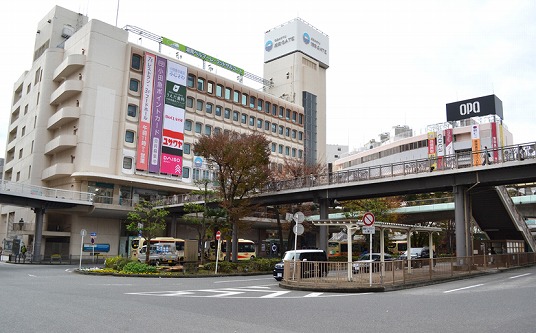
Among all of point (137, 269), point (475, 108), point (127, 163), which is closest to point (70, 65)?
point (127, 163)

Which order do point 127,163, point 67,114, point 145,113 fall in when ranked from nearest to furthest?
point 67,114 → point 127,163 → point 145,113

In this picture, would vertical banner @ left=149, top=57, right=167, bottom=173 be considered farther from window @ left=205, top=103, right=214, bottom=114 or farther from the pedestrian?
the pedestrian

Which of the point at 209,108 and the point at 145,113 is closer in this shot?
the point at 145,113

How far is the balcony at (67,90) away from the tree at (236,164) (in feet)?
74.3

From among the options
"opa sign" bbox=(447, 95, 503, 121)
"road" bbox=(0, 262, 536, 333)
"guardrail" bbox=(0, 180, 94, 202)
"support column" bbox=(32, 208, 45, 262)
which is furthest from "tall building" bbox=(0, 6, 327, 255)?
"opa sign" bbox=(447, 95, 503, 121)

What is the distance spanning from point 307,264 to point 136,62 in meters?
42.7

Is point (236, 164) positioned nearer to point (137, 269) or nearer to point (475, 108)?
point (137, 269)

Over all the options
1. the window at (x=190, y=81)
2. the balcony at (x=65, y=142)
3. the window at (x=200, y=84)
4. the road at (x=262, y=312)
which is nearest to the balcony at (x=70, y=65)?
the balcony at (x=65, y=142)

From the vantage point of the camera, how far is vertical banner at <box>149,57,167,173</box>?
52.4 m

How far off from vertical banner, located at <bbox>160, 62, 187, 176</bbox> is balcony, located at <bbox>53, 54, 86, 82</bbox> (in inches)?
410

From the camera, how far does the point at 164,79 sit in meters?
54.6

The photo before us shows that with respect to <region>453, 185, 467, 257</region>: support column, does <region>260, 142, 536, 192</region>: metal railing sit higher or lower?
higher

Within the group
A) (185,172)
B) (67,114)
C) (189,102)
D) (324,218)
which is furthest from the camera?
(189,102)

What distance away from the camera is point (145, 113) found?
5209cm
